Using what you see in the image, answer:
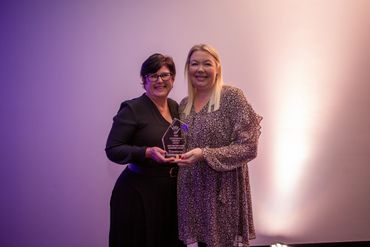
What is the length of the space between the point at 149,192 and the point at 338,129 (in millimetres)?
2024

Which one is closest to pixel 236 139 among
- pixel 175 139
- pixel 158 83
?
pixel 175 139

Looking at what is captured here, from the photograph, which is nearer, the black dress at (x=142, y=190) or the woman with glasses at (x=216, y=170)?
the woman with glasses at (x=216, y=170)

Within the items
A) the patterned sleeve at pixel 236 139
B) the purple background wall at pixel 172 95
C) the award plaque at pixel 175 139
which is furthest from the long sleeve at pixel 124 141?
the purple background wall at pixel 172 95

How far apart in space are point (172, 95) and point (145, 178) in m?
1.19

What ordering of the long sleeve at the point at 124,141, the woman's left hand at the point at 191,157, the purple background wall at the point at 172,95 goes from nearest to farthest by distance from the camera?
the woman's left hand at the point at 191,157
the long sleeve at the point at 124,141
the purple background wall at the point at 172,95

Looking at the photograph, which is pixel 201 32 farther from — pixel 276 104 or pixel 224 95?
pixel 224 95

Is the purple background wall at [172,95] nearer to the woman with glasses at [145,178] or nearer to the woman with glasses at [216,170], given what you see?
the woman with glasses at [145,178]

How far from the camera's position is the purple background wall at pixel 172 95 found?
2697 millimetres

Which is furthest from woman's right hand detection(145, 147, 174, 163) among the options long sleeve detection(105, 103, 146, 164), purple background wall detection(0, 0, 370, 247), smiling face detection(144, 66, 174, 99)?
purple background wall detection(0, 0, 370, 247)

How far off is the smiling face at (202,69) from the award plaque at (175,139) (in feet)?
0.81

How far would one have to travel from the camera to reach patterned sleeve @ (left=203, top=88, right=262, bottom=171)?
1.58 meters

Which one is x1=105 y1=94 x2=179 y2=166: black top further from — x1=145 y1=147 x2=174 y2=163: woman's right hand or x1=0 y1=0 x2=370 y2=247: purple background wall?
x1=0 y1=0 x2=370 y2=247: purple background wall

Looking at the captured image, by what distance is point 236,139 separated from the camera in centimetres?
164

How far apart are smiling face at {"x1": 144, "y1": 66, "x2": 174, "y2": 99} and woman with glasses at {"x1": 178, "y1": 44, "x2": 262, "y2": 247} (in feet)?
0.51
